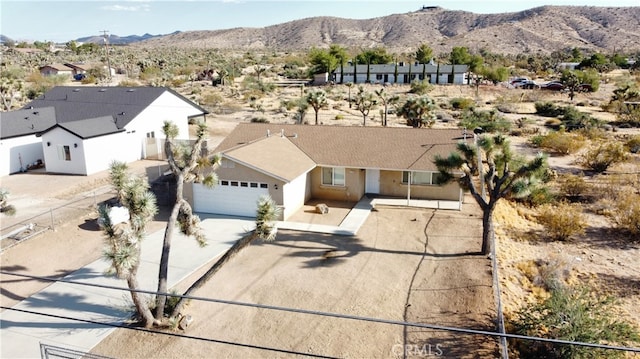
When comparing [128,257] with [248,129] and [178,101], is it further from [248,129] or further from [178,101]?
[178,101]

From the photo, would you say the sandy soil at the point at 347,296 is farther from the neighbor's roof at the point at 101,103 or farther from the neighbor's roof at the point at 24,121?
the neighbor's roof at the point at 24,121

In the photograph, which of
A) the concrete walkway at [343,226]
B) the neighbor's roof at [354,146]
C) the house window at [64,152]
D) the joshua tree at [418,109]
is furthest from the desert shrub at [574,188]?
the house window at [64,152]

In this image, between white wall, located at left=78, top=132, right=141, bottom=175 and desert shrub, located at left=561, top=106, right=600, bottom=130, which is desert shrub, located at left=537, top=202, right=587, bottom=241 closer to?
white wall, located at left=78, top=132, right=141, bottom=175

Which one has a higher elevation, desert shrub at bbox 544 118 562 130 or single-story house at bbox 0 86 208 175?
single-story house at bbox 0 86 208 175

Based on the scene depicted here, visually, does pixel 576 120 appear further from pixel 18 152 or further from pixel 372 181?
pixel 18 152

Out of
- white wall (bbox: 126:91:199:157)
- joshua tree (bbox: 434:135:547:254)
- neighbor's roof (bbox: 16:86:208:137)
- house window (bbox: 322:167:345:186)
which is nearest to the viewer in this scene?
joshua tree (bbox: 434:135:547:254)

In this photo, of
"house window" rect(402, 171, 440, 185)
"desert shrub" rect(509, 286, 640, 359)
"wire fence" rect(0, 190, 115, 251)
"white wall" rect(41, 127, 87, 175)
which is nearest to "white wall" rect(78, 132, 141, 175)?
"white wall" rect(41, 127, 87, 175)
